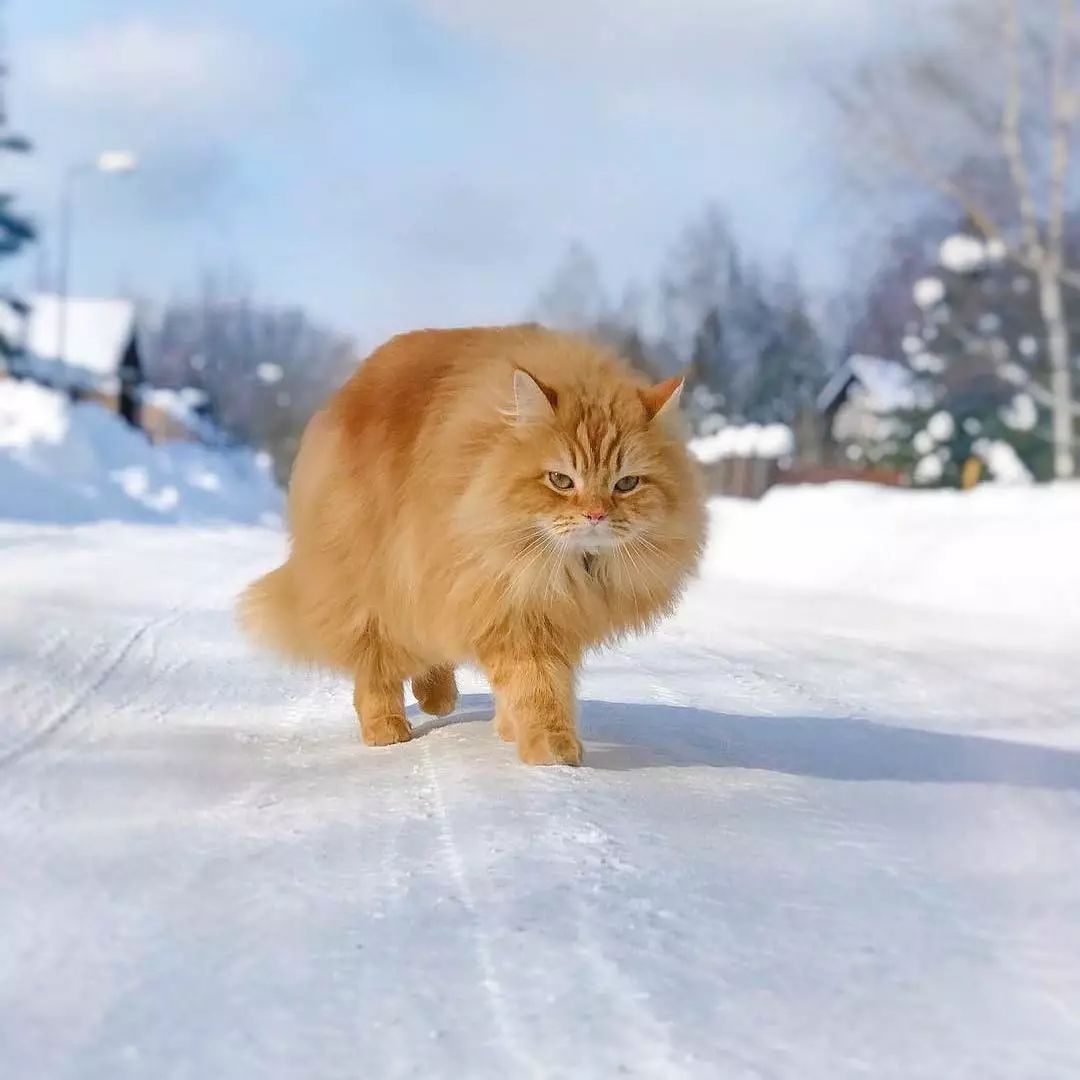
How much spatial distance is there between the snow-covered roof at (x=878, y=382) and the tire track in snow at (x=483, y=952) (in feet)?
82.5

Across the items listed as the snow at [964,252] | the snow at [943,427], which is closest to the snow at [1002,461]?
the snow at [943,427]

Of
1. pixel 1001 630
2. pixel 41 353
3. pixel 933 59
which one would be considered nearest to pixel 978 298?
pixel 933 59

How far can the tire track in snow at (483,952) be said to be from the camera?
5.17 ft

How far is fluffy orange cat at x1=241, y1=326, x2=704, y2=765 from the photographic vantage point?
3168 mm

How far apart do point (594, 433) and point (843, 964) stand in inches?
62.3

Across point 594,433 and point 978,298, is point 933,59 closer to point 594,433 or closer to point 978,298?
point 978,298

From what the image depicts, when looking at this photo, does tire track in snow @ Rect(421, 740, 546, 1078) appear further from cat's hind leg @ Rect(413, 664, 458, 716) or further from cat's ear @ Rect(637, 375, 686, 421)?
cat's hind leg @ Rect(413, 664, 458, 716)

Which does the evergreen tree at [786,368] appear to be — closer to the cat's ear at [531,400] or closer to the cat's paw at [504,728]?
the cat's paw at [504,728]

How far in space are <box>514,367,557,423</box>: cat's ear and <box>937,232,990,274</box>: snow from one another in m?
16.7

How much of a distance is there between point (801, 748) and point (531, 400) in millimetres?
1281

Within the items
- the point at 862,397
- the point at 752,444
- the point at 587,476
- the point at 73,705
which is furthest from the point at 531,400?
the point at 862,397

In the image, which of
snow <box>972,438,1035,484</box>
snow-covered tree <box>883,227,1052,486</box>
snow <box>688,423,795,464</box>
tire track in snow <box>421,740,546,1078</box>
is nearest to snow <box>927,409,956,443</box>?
snow-covered tree <box>883,227,1052,486</box>

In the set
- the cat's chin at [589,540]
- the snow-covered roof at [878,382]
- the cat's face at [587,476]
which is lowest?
the cat's chin at [589,540]

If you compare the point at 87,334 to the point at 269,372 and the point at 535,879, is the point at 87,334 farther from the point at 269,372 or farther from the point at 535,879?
the point at 535,879
